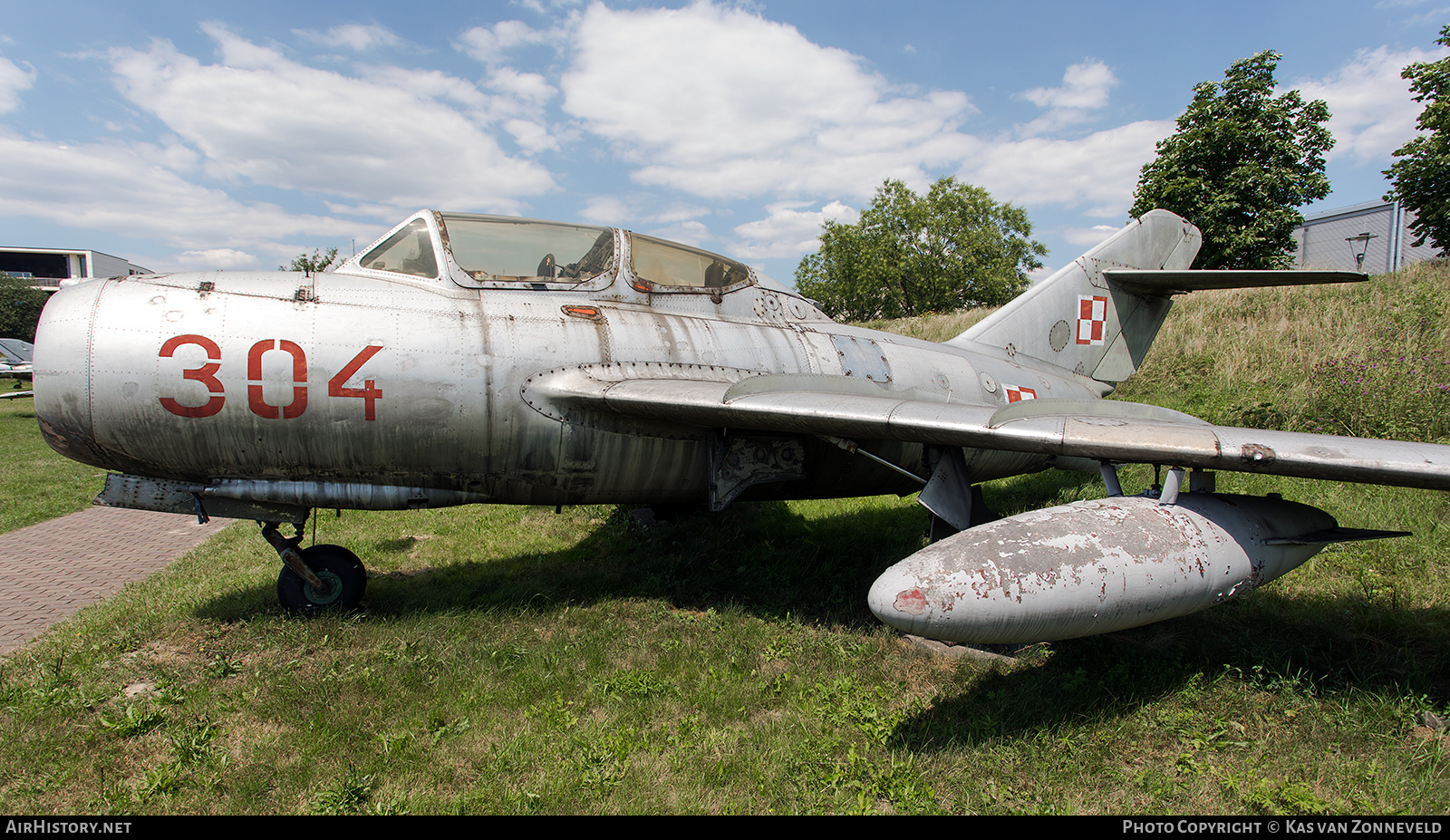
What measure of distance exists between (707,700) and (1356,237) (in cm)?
4640

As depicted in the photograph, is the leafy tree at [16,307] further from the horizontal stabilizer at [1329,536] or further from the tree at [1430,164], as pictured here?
the tree at [1430,164]

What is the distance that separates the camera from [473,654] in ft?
13.8

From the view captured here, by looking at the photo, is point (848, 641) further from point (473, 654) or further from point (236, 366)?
point (236, 366)

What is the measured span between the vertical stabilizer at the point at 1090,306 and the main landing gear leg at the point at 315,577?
21.2 ft

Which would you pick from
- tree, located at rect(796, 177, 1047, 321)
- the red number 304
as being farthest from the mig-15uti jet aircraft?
tree, located at rect(796, 177, 1047, 321)

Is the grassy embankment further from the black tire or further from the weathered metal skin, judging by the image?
the weathered metal skin

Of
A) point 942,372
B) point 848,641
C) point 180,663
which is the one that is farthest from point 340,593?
point 942,372

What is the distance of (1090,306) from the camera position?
296 inches

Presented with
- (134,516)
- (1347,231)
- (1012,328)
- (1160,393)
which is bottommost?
(134,516)

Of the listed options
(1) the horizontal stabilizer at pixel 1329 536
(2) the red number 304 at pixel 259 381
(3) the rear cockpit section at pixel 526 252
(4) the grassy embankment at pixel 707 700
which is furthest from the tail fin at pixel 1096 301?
(2) the red number 304 at pixel 259 381

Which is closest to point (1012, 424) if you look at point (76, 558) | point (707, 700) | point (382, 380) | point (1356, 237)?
point (707, 700)

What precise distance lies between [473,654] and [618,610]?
4.02 feet

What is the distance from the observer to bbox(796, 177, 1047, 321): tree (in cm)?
4397

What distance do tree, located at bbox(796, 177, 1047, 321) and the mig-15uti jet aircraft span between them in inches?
1566
